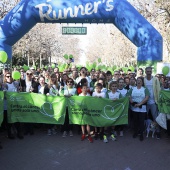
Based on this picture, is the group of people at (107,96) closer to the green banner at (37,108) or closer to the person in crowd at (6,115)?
the person in crowd at (6,115)

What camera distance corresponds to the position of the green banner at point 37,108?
7.04 m

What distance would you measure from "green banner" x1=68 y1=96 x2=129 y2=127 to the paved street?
0.52 metres

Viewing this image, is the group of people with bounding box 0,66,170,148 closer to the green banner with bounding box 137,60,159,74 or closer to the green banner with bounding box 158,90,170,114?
the green banner with bounding box 158,90,170,114

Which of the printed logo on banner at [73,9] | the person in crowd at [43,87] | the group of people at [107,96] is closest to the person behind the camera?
the group of people at [107,96]

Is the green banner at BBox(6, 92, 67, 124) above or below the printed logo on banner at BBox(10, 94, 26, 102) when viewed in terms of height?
below

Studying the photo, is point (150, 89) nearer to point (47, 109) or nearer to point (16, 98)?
point (47, 109)

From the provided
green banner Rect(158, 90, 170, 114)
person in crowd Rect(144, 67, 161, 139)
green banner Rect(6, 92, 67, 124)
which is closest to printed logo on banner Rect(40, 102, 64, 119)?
green banner Rect(6, 92, 67, 124)

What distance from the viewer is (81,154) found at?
5832 millimetres

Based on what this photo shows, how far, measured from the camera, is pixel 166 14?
20.6 meters

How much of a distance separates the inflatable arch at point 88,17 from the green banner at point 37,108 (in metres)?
5.94

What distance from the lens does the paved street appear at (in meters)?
5.20

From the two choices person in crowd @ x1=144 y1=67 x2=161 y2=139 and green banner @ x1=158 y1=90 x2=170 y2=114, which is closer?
green banner @ x1=158 y1=90 x2=170 y2=114

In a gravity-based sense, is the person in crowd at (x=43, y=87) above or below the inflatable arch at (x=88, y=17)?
below

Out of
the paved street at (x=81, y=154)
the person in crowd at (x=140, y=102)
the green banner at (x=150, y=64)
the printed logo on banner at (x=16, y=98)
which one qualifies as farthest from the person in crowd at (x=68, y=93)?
the green banner at (x=150, y=64)
